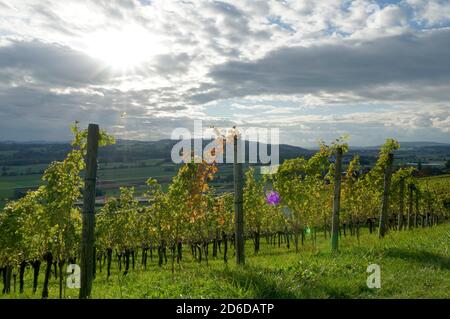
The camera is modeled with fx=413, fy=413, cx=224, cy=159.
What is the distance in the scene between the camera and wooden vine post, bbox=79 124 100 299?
24.7 feet

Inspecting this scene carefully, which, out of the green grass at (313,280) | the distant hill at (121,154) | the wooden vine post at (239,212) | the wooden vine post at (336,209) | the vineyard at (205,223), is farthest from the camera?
the distant hill at (121,154)

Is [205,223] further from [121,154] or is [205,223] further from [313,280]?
[121,154]

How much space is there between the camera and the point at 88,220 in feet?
24.9

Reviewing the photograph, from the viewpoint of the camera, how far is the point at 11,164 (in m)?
160

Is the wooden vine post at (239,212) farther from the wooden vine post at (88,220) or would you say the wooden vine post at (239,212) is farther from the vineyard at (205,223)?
the wooden vine post at (88,220)

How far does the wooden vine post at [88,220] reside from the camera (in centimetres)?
752

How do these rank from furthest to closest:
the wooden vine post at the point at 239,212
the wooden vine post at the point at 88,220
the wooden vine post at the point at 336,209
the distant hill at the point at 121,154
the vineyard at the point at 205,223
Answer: the distant hill at the point at 121,154
the wooden vine post at the point at 336,209
the wooden vine post at the point at 239,212
the vineyard at the point at 205,223
the wooden vine post at the point at 88,220

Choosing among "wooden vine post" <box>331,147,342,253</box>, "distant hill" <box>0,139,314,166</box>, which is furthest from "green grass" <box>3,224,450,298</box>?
"distant hill" <box>0,139,314,166</box>

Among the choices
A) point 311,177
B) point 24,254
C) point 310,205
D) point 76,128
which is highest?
point 76,128

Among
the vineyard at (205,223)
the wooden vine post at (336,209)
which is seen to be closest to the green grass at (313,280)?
the vineyard at (205,223)

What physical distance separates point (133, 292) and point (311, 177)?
26394mm

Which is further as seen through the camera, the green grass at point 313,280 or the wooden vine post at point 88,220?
the wooden vine post at point 88,220

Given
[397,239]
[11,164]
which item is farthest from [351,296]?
[11,164]
